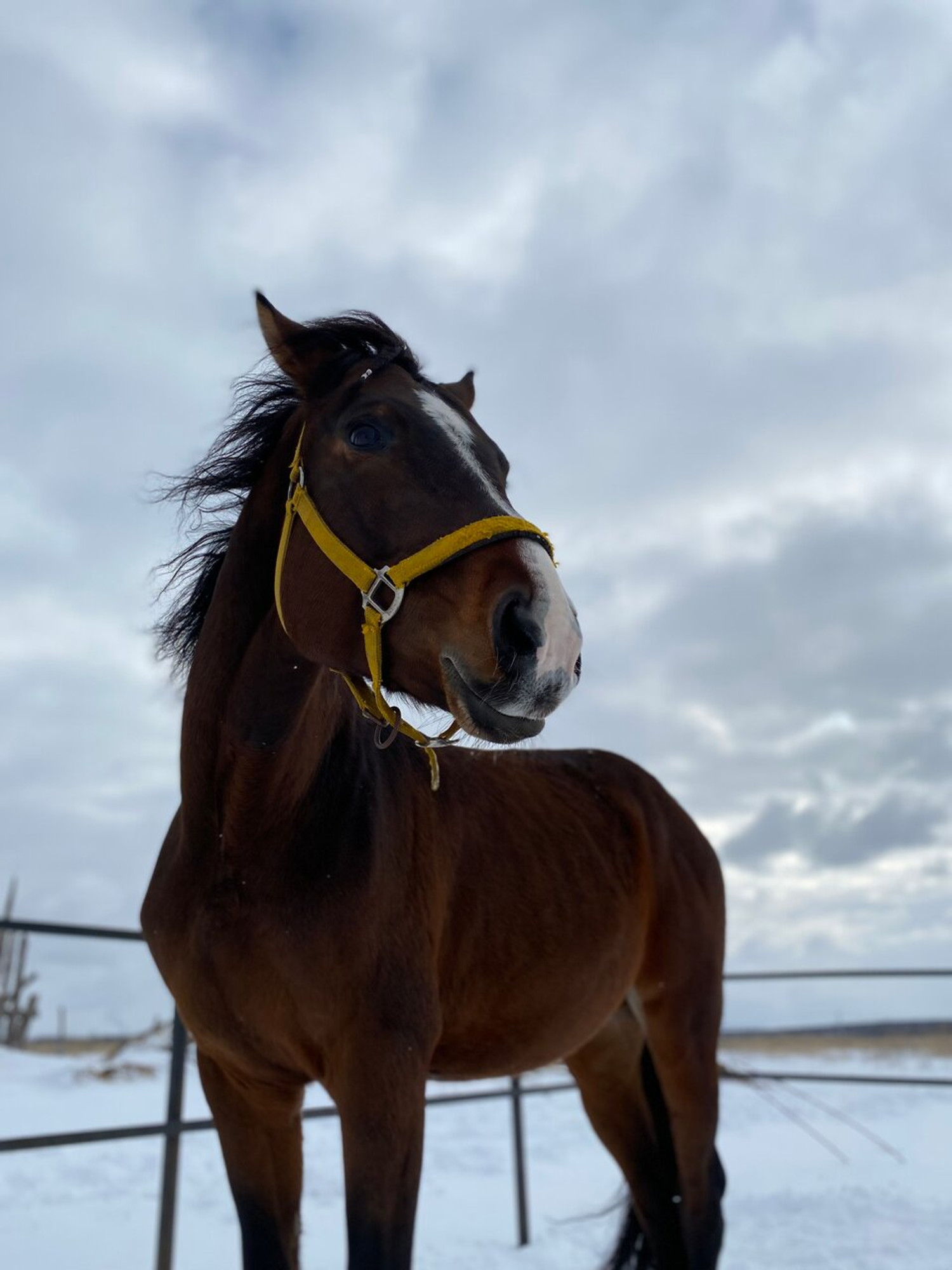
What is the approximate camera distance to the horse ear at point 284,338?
8.16ft

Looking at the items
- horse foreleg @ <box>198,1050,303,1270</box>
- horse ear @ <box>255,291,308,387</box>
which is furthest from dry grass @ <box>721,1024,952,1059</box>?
horse ear @ <box>255,291,308,387</box>

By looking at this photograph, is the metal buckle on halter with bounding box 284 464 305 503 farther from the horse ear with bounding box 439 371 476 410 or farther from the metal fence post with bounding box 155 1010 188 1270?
the metal fence post with bounding box 155 1010 188 1270

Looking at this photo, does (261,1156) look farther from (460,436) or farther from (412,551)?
(460,436)

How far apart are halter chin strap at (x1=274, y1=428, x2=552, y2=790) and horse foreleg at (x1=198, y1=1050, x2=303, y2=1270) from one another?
1.06 meters

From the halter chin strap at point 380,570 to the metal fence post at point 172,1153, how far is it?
2285 mm

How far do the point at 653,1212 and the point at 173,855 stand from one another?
2.41 m

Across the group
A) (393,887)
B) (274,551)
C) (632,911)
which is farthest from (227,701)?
(632,911)

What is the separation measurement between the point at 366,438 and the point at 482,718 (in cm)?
74

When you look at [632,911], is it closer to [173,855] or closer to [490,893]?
[490,893]

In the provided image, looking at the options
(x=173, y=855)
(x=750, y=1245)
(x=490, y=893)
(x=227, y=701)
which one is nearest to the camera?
(x=227, y=701)

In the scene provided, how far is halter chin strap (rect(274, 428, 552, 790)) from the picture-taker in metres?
2.02

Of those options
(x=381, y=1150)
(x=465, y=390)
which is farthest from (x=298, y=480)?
(x=381, y=1150)

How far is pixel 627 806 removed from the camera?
3980 millimetres

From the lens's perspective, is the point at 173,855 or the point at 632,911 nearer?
the point at 173,855
